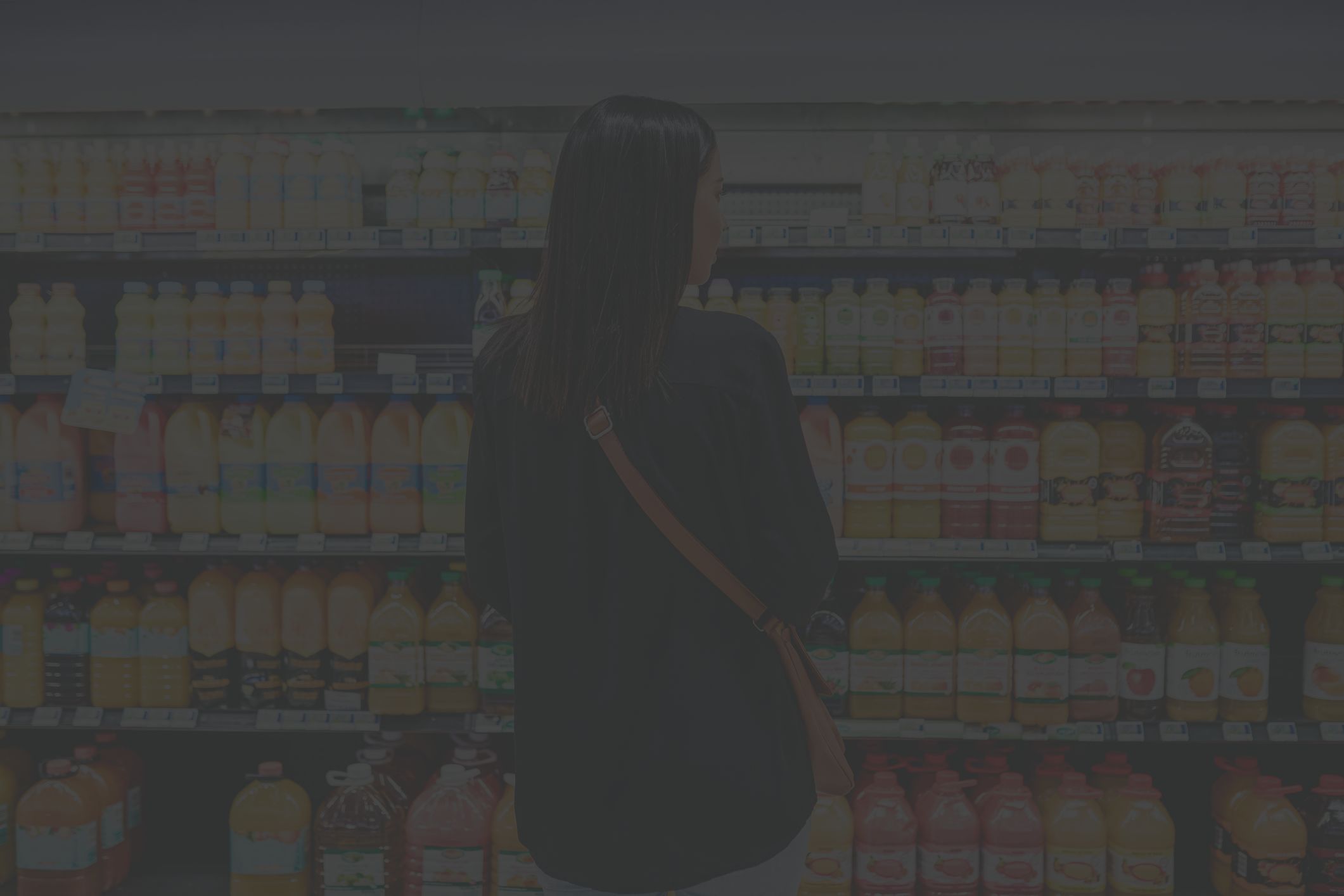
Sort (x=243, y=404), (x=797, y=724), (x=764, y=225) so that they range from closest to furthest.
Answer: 1. (x=797, y=724)
2. (x=764, y=225)
3. (x=243, y=404)

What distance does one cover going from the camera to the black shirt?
4.03 feet

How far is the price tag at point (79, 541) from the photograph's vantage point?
303cm

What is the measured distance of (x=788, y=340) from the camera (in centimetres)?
302

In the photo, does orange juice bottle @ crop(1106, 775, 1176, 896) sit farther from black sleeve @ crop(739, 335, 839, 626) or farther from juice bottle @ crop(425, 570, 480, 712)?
black sleeve @ crop(739, 335, 839, 626)

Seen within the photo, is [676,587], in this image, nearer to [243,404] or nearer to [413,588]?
[413,588]

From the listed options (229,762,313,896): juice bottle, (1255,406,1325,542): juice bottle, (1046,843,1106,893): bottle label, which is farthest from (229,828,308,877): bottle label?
(1255,406,1325,542): juice bottle

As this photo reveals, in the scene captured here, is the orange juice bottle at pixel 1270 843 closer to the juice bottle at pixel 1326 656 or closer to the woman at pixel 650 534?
the juice bottle at pixel 1326 656

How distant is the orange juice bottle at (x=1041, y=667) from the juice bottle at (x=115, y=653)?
276cm

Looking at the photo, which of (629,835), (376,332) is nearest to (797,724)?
(629,835)

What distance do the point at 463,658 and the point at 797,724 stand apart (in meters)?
1.91

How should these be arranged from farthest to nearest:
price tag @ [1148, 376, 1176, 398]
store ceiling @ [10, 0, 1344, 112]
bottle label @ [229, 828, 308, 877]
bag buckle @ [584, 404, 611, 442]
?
store ceiling @ [10, 0, 1344, 112] → bottle label @ [229, 828, 308, 877] → price tag @ [1148, 376, 1176, 398] → bag buckle @ [584, 404, 611, 442]

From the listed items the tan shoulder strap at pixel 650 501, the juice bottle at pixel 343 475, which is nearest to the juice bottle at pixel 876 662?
the juice bottle at pixel 343 475

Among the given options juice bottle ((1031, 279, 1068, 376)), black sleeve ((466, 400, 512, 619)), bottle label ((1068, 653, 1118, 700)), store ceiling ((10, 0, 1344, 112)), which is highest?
store ceiling ((10, 0, 1344, 112))

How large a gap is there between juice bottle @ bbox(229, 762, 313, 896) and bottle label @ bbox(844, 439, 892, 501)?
197 centimetres
